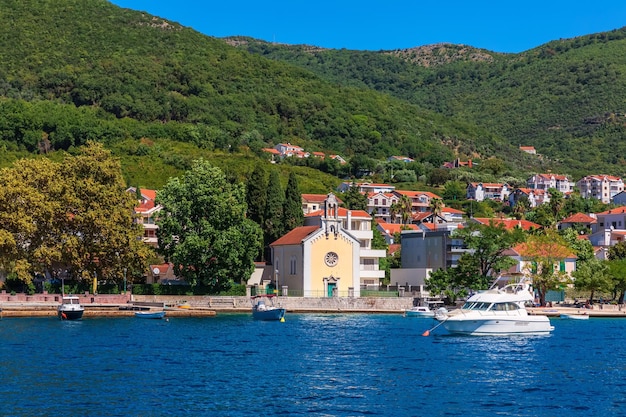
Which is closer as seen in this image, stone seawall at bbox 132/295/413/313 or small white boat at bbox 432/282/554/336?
small white boat at bbox 432/282/554/336

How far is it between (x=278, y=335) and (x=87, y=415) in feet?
95.8

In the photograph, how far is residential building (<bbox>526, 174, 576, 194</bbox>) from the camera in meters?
189

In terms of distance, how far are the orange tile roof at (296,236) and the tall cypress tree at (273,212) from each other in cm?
208

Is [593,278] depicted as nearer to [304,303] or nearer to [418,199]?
[304,303]

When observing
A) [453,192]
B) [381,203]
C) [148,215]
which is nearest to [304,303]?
[148,215]

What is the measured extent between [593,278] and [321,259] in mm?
25543

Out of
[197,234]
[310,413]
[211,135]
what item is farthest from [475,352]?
[211,135]

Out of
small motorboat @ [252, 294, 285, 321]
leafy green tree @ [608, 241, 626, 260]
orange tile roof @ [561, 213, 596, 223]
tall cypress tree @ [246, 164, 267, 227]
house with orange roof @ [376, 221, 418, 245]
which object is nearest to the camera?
small motorboat @ [252, 294, 285, 321]

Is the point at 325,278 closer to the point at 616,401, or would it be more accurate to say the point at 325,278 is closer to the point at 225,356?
the point at 225,356

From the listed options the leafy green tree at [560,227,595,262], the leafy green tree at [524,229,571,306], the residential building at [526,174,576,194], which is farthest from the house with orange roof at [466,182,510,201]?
the leafy green tree at [524,229,571,306]

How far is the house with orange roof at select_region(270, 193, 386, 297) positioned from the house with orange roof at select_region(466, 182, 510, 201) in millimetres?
78670

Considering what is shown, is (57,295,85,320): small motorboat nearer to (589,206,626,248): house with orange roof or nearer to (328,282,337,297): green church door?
(328,282,337,297): green church door

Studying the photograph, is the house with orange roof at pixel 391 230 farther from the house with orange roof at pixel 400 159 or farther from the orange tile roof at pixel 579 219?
the house with orange roof at pixel 400 159

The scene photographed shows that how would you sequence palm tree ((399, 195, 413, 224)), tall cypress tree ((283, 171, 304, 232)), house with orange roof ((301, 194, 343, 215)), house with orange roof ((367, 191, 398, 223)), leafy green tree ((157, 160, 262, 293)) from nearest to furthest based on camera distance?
leafy green tree ((157, 160, 262, 293)) → tall cypress tree ((283, 171, 304, 232)) → house with orange roof ((301, 194, 343, 215)) → palm tree ((399, 195, 413, 224)) → house with orange roof ((367, 191, 398, 223))
